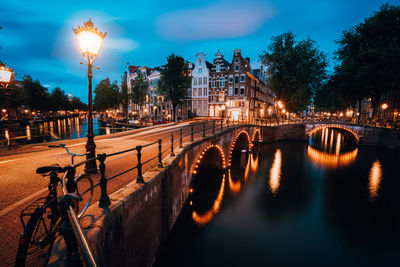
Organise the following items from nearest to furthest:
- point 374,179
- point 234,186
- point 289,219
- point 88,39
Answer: point 88,39
point 289,219
point 234,186
point 374,179

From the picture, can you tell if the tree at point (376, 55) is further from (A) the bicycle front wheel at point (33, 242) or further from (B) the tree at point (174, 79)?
(A) the bicycle front wheel at point (33, 242)

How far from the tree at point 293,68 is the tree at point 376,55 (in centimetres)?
465

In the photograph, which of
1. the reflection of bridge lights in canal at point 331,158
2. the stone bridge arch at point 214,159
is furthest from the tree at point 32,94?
the reflection of bridge lights in canal at point 331,158

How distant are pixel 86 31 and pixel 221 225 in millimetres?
11354

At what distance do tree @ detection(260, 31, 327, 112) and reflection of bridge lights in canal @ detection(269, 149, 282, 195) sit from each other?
1387 cm

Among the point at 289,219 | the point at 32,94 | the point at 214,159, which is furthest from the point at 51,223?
the point at 32,94

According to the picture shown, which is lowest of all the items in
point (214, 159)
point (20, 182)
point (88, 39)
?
point (214, 159)

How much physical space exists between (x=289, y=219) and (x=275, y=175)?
25.7ft

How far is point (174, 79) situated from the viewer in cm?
3466

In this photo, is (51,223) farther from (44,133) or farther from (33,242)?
(44,133)

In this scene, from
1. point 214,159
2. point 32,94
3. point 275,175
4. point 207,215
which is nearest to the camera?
point 207,215

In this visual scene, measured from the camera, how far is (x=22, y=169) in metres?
6.65

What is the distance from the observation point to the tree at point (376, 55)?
2645 centimetres

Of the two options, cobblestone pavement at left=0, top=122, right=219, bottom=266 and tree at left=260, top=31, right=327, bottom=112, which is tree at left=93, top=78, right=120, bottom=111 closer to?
tree at left=260, top=31, right=327, bottom=112
